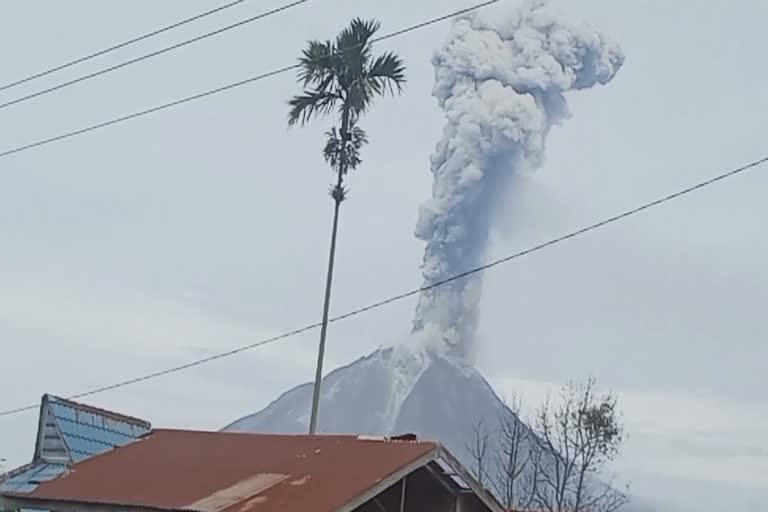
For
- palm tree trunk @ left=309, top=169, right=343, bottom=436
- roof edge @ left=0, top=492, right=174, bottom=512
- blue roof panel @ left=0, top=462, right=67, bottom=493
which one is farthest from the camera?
palm tree trunk @ left=309, top=169, right=343, bottom=436

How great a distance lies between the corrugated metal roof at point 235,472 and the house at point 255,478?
1 centimetres

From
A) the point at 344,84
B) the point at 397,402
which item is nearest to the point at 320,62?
the point at 344,84

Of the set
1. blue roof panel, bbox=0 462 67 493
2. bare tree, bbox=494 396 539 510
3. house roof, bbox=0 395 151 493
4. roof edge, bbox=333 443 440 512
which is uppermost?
bare tree, bbox=494 396 539 510

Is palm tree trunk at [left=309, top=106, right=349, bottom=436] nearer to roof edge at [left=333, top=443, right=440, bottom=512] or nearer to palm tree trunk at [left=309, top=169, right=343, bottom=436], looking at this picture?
palm tree trunk at [left=309, top=169, right=343, bottom=436]

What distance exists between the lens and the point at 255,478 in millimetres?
12508

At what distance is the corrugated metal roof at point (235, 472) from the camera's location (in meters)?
11.6

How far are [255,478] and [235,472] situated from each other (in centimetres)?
57

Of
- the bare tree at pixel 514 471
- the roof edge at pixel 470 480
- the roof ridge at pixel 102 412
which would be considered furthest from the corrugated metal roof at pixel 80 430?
the bare tree at pixel 514 471

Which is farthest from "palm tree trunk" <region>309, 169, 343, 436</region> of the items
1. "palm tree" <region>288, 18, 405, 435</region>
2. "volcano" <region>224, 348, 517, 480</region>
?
"volcano" <region>224, 348, 517, 480</region>

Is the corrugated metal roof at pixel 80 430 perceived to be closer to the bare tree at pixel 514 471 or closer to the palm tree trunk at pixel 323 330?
the palm tree trunk at pixel 323 330

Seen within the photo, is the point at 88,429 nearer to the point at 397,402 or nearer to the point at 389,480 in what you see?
the point at 389,480

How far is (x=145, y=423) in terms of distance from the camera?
1817 cm

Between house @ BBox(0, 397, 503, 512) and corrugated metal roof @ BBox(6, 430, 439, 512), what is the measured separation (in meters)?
0.01

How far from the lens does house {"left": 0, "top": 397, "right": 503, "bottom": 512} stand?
11.6 m
